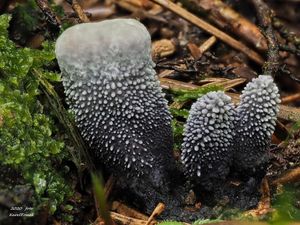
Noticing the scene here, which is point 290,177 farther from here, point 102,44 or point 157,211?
point 102,44

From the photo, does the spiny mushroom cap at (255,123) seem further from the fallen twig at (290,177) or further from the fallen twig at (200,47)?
the fallen twig at (200,47)

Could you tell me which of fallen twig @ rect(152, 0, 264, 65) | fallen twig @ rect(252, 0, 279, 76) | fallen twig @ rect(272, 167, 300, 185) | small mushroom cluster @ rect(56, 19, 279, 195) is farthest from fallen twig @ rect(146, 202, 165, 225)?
fallen twig @ rect(152, 0, 264, 65)

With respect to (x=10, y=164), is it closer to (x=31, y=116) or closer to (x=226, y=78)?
(x=31, y=116)

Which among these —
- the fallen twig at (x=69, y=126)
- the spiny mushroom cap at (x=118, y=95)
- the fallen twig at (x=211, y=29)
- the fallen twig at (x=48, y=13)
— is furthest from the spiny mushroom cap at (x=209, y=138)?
the fallen twig at (x=211, y=29)

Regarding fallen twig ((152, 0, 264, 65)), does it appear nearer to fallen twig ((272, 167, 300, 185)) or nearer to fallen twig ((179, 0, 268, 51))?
fallen twig ((179, 0, 268, 51))

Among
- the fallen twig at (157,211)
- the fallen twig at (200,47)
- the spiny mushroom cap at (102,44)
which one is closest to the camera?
the spiny mushroom cap at (102,44)

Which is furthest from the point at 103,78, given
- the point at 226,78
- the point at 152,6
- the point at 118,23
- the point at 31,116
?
the point at 152,6
